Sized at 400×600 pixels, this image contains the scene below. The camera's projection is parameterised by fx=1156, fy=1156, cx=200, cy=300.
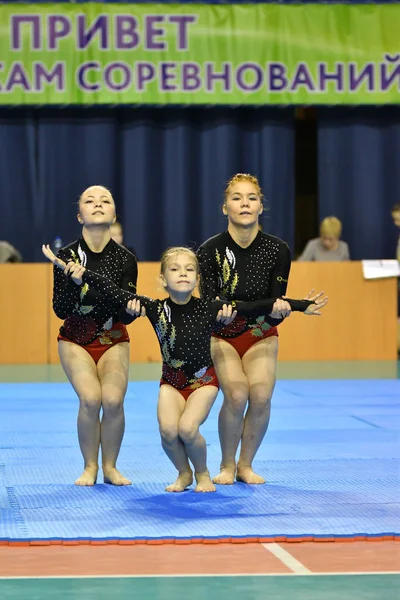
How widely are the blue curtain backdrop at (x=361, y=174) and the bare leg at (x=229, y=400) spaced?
9.59 meters

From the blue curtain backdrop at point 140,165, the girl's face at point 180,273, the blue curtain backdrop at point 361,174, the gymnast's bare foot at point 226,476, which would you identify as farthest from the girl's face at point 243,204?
the blue curtain backdrop at point 361,174

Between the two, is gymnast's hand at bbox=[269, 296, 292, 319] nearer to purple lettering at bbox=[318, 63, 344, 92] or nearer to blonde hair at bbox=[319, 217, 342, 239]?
blonde hair at bbox=[319, 217, 342, 239]

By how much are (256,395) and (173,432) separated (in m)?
0.64

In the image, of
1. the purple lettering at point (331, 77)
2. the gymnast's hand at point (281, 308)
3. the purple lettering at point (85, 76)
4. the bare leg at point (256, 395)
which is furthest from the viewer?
the purple lettering at point (331, 77)

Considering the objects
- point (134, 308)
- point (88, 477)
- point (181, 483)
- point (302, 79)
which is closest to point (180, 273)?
point (134, 308)

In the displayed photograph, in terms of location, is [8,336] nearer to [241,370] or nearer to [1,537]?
[241,370]

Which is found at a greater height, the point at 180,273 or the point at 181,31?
the point at 181,31

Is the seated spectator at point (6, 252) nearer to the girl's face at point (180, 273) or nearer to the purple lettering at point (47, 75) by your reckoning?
the purple lettering at point (47, 75)

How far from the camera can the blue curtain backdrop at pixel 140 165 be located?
15.1 meters

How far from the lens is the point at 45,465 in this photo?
6.62 metres

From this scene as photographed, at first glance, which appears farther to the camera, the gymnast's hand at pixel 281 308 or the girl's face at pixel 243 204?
the girl's face at pixel 243 204

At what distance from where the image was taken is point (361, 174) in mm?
15539

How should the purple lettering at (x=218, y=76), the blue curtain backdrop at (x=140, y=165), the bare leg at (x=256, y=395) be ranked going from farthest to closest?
the blue curtain backdrop at (x=140, y=165)
the purple lettering at (x=218, y=76)
the bare leg at (x=256, y=395)

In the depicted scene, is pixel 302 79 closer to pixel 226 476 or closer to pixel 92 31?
pixel 92 31
